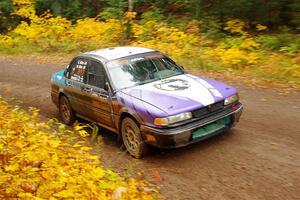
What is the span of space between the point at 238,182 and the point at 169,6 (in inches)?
584

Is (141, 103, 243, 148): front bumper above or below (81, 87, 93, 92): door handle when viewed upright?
below

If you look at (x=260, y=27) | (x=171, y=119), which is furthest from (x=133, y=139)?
(x=260, y=27)

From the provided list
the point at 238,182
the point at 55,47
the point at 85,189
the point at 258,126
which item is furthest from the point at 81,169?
the point at 55,47

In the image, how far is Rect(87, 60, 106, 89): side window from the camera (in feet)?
24.7

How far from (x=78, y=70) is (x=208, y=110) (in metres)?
3.31

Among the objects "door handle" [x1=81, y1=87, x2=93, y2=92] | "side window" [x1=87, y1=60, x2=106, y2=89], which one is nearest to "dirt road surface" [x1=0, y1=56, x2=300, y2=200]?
"door handle" [x1=81, y1=87, x2=93, y2=92]

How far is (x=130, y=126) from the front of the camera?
6809 millimetres

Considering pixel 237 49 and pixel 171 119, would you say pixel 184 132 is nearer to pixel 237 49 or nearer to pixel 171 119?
pixel 171 119

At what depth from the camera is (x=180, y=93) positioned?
6.62 meters

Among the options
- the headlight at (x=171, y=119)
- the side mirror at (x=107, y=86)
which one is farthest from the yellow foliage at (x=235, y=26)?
the headlight at (x=171, y=119)

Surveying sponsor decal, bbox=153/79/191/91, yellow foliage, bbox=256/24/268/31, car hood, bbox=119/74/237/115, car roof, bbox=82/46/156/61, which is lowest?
car hood, bbox=119/74/237/115

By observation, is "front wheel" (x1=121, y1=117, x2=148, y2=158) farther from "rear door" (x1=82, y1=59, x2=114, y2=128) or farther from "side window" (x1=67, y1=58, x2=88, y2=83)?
"side window" (x1=67, y1=58, x2=88, y2=83)

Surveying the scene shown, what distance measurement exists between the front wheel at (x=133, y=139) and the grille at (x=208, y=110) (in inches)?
40.6

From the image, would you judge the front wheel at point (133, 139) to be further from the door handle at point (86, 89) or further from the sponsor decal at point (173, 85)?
the door handle at point (86, 89)
